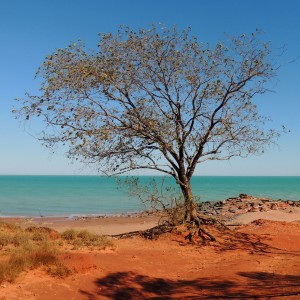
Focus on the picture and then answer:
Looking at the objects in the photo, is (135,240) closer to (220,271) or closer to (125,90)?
(220,271)

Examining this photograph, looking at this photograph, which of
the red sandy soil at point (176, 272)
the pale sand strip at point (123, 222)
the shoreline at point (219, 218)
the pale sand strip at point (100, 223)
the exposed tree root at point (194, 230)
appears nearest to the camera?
the red sandy soil at point (176, 272)

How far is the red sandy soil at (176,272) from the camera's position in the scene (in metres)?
9.36

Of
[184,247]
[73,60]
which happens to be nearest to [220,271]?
[184,247]

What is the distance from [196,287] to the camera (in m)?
10.1

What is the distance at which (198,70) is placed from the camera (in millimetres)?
15656

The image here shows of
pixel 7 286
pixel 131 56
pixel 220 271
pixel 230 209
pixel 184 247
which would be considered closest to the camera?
pixel 7 286

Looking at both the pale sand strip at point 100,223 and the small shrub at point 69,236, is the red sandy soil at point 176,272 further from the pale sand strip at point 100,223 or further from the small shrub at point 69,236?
the pale sand strip at point 100,223

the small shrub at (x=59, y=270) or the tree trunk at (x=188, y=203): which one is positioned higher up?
the tree trunk at (x=188, y=203)

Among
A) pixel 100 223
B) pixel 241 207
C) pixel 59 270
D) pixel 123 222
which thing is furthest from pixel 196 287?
pixel 241 207

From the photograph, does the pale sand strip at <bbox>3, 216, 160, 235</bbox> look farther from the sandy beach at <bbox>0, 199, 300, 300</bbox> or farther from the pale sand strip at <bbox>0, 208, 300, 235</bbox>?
the sandy beach at <bbox>0, 199, 300, 300</bbox>

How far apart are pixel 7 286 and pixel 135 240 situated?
691 cm

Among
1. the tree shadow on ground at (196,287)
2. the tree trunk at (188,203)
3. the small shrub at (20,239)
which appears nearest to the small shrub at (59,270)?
the tree shadow on ground at (196,287)

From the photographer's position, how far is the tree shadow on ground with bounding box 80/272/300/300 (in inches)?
361

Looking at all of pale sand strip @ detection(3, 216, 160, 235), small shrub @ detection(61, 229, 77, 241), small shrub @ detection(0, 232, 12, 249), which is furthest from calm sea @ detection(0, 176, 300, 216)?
small shrub @ detection(0, 232, 12, 249)
